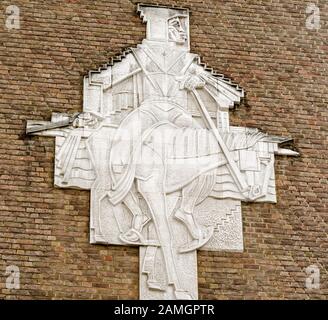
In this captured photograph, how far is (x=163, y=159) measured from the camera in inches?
637

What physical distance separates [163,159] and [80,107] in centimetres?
118

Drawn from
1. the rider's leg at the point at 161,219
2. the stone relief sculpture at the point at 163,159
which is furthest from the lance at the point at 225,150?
the rider's leg at the point at 161,219

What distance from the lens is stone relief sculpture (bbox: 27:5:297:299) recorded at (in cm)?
1568

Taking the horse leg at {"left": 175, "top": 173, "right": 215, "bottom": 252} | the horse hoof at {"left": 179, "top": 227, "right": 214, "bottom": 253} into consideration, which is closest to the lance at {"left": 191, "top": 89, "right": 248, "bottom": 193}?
the horse leg at {"left": 175, "top": 173, "right": 215, "bottom": 252}

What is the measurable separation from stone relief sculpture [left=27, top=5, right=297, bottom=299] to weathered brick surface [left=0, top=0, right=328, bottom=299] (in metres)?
0.15

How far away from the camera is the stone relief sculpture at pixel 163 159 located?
51.4 feet

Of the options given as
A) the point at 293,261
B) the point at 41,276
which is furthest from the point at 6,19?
the point at 293,261

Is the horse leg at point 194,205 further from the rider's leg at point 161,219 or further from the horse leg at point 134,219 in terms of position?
the horse leg at point 134,219

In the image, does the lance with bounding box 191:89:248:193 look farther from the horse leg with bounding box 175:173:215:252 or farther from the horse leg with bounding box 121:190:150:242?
the horse leg with bounding box 121:190:150:242

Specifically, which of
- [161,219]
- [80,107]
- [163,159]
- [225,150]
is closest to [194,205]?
[161,219]

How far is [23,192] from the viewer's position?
15.7m

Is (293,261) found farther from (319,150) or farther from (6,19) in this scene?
(6,19)

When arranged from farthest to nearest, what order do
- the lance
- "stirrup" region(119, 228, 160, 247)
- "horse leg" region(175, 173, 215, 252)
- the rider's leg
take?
the lance
"horse leg" region(175, 173, 215, 252)
"stirrup" region(119, 228, 160, 247)
the rider's leg

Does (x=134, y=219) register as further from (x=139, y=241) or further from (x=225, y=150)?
(x=225, y=150)
